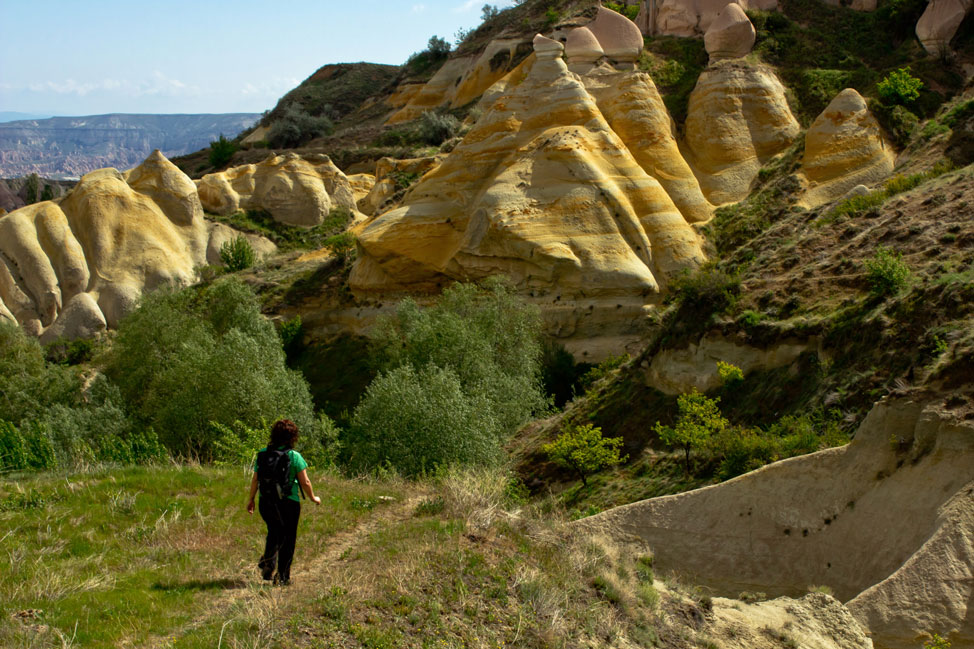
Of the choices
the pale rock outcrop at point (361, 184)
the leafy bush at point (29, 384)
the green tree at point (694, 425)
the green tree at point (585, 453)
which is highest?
the pale rock outcrop at point (361, 184)

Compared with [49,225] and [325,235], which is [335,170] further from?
[49,225]

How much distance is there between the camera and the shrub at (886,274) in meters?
16.6

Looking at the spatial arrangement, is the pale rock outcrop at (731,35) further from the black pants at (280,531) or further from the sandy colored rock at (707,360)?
the black pants at (280,531)

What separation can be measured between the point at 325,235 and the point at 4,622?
4210 cm

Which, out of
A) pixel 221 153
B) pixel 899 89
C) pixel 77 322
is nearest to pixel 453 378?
pixel 899 89

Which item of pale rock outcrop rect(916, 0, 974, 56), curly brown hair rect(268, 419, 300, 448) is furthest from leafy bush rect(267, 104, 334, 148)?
curly brown hair rect(268, 419, 300, 448)

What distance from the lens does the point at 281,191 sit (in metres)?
48.5

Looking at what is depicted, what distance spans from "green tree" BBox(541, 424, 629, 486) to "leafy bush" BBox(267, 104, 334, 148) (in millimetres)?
55129

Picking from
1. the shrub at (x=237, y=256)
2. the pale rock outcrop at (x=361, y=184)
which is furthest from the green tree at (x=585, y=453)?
the pale rock outcrop at (x=361, y=184)

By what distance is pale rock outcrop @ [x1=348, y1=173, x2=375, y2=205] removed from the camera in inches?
2062

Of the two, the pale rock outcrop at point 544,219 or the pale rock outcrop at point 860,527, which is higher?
the pale rock outcrop at point 544,219

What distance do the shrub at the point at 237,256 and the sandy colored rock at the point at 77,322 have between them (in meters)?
6.81

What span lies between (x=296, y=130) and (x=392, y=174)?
23.4 metres

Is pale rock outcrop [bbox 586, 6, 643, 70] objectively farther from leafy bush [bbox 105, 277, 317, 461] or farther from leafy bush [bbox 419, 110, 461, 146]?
leafy bush [bbox 105, 277, 317, 461]
